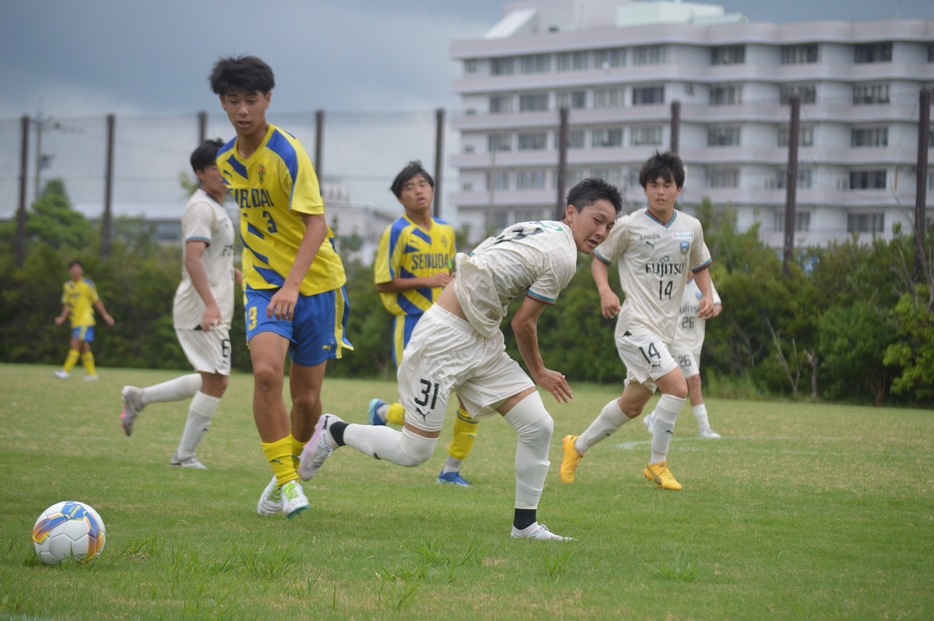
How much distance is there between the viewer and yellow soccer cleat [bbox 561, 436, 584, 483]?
8242 millimetres

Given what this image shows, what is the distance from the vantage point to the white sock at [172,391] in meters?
9.62

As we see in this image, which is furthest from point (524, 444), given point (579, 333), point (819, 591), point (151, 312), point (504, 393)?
point (151, 312)

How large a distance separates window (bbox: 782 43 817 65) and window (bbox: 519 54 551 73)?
2062 centimetres

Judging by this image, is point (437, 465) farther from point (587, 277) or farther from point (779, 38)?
point (779, 38)

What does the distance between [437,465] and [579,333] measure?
574 inches

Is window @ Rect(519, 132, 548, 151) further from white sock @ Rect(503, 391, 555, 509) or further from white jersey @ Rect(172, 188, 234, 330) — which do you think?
white sock @ Rect(503, 391, 555, 509)

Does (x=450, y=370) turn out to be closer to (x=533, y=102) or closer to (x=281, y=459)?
(x=281, y=459)

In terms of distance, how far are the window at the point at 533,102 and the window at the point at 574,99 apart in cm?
154

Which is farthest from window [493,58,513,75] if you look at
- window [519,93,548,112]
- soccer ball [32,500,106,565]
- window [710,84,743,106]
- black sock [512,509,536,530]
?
soccer ball [32,500,106,565]

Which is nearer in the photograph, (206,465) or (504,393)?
(504,393)

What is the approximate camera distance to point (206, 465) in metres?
9.11

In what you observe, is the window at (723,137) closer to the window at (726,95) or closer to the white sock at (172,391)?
the window at (726,95)

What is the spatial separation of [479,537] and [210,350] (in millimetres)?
3962

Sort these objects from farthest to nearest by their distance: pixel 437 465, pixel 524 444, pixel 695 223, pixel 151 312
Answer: pixel 151 312 → pixel 437 465 → pixel 695 223 → pixel 524 444
